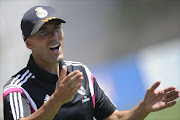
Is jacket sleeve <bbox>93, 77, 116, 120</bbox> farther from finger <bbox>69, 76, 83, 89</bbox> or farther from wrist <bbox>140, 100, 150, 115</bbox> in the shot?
finger <bbox>69, 76, 83, 89</bbox>

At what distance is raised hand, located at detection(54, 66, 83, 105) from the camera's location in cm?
223

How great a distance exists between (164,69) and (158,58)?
320 mm

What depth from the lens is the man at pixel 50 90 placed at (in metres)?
2.67

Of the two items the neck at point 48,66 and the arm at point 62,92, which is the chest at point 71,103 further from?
the arm at point 62,92

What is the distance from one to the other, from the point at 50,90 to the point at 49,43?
0.38m

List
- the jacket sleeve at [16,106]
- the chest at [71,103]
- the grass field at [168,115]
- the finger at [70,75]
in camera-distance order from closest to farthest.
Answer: the finger at [70,75] < the jacket sleeve at [16,106] < the chest at [71,103] < the grass field at [168,115]

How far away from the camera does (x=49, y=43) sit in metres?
2.87

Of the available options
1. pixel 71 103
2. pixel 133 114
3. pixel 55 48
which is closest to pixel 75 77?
pixel 71 103

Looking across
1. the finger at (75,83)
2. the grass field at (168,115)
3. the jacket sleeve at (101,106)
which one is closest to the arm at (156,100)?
the jacket sleeve at (101,106)

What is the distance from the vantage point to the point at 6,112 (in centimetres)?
268

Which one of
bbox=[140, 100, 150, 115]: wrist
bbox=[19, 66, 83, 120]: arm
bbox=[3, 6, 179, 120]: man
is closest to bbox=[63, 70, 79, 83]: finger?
bbox=[19, 66, 83, 120]: arm

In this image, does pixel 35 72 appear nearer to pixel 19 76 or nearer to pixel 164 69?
pixel 19 76

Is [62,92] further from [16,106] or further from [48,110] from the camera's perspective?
[16,106]

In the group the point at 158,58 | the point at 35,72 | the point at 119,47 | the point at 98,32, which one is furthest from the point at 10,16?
the point at 35,72
